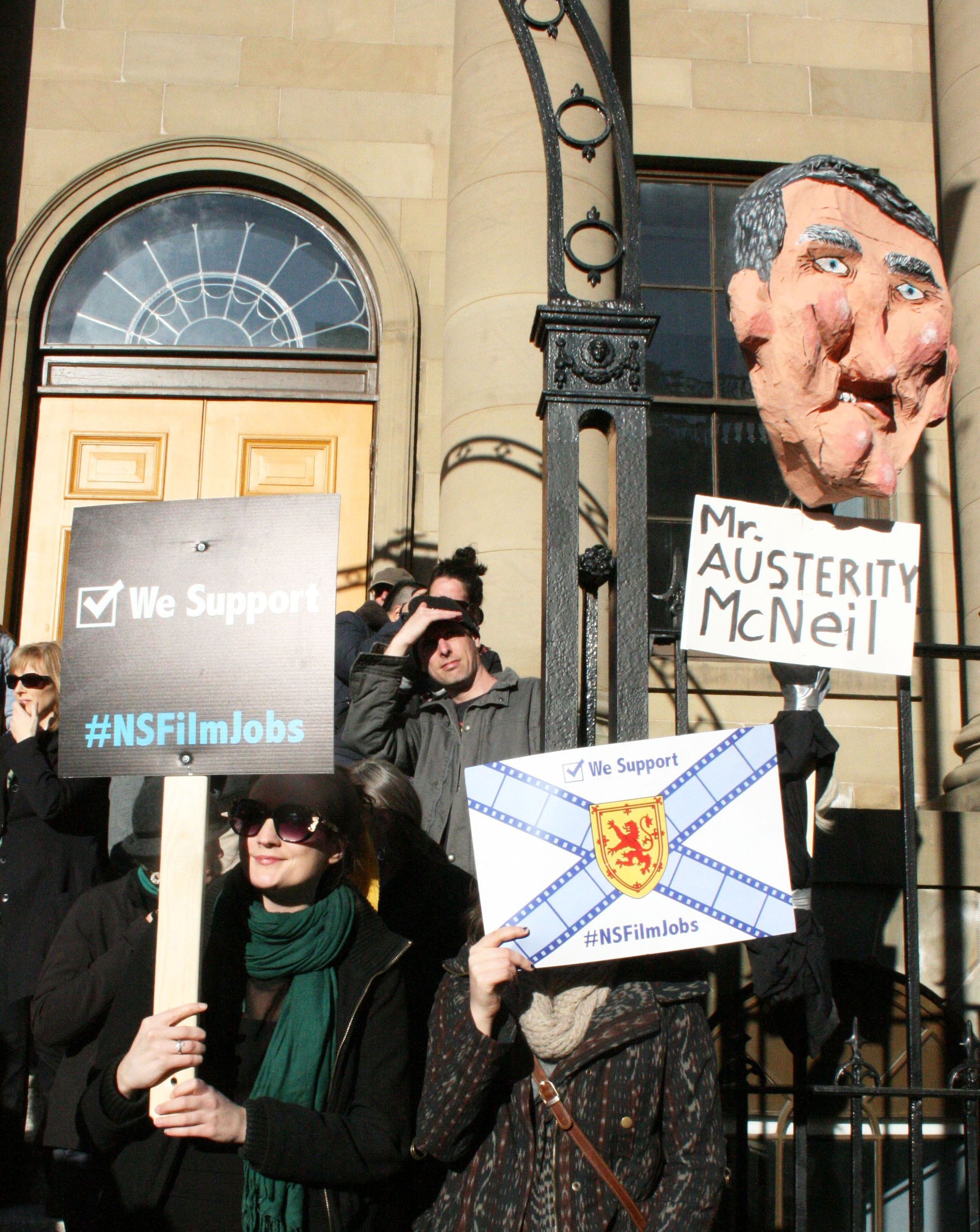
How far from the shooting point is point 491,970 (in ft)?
8.84

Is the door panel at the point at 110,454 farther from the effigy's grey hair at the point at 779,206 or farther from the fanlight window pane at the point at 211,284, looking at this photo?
the effigy's grey hair at the point at 779,206

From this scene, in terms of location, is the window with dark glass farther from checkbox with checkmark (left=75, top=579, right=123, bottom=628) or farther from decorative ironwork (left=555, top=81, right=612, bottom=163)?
checkbox with checkmark (left=75, top=579, right=123, bottom=628)

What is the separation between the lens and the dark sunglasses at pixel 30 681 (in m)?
4.40

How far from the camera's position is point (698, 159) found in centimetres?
853

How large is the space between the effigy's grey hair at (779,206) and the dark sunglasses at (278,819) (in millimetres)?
2291

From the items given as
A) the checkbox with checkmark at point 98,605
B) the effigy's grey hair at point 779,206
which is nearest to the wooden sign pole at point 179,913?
the checkbox with checkmark at point 98,605

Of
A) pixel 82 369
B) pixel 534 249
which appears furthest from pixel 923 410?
pixel 82 369

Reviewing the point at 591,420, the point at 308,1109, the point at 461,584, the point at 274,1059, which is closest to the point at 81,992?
the point at 274,1059

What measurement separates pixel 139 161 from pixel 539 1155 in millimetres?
7365

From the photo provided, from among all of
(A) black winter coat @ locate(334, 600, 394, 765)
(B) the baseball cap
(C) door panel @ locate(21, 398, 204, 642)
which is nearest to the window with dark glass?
(B) the baseball cap

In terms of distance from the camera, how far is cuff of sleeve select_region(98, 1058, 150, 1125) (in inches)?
Result: 104

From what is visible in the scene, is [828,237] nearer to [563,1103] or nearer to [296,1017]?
[563,1103]

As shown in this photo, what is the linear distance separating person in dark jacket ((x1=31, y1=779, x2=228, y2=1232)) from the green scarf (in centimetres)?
51

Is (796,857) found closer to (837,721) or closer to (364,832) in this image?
(364,832)
